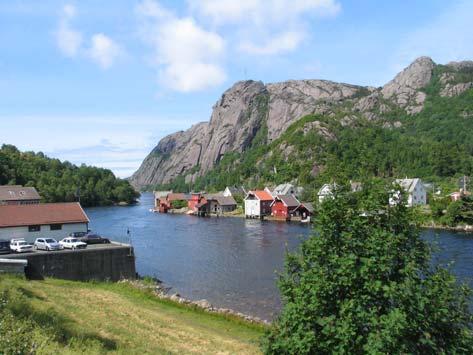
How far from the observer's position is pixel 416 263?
11.8 metres

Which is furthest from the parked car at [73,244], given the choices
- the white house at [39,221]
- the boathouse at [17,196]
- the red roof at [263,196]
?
the red roof at [263,196]

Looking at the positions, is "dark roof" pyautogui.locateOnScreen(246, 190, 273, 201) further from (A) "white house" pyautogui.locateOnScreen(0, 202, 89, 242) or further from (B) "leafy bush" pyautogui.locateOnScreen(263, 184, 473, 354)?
(B) "leafy bush" pyautogui.locateOnScreen(263, 184, 473, 354)

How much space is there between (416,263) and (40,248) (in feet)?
113

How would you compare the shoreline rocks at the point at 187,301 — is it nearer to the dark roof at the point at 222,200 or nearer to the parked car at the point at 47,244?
the parked car at the point at 47,244

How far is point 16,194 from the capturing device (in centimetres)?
8838

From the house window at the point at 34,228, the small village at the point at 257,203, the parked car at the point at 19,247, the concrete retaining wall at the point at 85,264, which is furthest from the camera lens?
the small village at the point at 257,203

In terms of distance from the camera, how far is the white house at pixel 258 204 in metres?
99.0

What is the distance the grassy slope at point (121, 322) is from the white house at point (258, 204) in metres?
67.1

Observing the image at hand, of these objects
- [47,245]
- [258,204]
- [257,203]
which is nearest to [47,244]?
[47,245]

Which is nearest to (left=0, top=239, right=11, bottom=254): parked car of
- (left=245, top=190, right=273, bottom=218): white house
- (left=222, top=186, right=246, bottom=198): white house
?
(left=245, top=190, right=273, bottom=218): white house

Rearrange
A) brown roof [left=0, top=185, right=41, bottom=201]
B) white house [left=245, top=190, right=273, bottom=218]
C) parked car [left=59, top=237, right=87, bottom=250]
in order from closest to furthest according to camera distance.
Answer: parked car [left=59, top=237, right=87, bottom=250] < brown roof [left=0, top=185, right=41, bottom=201] < white house [left=245, top=190, right=273, bottom=218]

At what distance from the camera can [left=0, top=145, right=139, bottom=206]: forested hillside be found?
133 metres

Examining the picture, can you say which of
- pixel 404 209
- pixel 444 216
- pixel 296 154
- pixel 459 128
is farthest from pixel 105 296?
pixel 459 128

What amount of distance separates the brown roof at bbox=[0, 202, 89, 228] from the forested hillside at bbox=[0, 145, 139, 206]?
86.4 m
